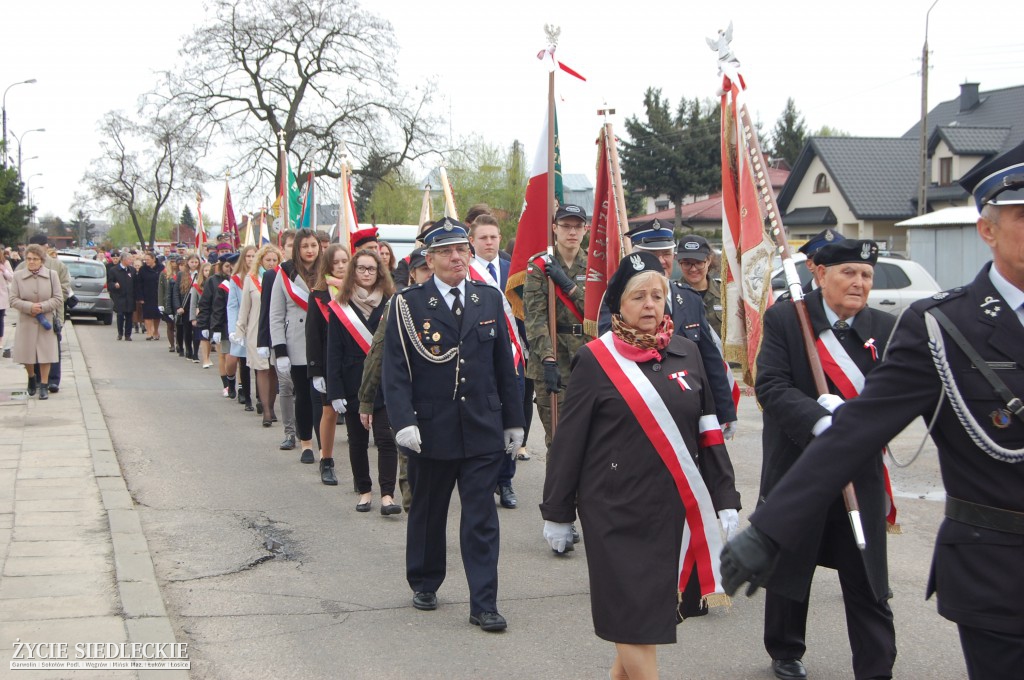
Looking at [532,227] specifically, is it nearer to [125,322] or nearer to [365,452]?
[365,452]

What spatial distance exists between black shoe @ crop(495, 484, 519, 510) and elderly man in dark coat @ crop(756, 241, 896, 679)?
3378 millimetres

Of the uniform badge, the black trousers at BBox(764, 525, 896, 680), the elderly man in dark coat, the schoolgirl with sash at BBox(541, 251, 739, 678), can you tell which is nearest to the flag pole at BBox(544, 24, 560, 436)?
the elderly man in dark coat

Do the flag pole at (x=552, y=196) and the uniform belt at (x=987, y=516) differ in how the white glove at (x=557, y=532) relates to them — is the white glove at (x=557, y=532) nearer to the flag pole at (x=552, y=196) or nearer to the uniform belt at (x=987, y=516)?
the uniform belt at (x=987, y=516)

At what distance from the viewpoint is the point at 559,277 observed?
743 centimetres

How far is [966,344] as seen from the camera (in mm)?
2664

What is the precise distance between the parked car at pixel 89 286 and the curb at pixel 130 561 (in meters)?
20.3

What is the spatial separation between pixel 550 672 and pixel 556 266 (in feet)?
11.0

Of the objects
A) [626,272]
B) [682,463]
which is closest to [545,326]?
[626,272]

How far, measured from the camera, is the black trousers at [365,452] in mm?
7707

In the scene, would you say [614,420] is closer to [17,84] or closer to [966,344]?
[966,344]

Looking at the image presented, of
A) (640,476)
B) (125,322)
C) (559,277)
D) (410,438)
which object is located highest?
(559,277)

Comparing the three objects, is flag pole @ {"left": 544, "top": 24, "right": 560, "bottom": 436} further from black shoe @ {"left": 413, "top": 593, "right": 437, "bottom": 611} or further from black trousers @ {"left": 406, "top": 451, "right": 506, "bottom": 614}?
black shoe @ {"left": 413, "top": 593, "right": 437, "bottom": 611}

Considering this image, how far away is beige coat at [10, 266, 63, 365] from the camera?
42.4 ft

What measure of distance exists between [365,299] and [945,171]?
131ft
